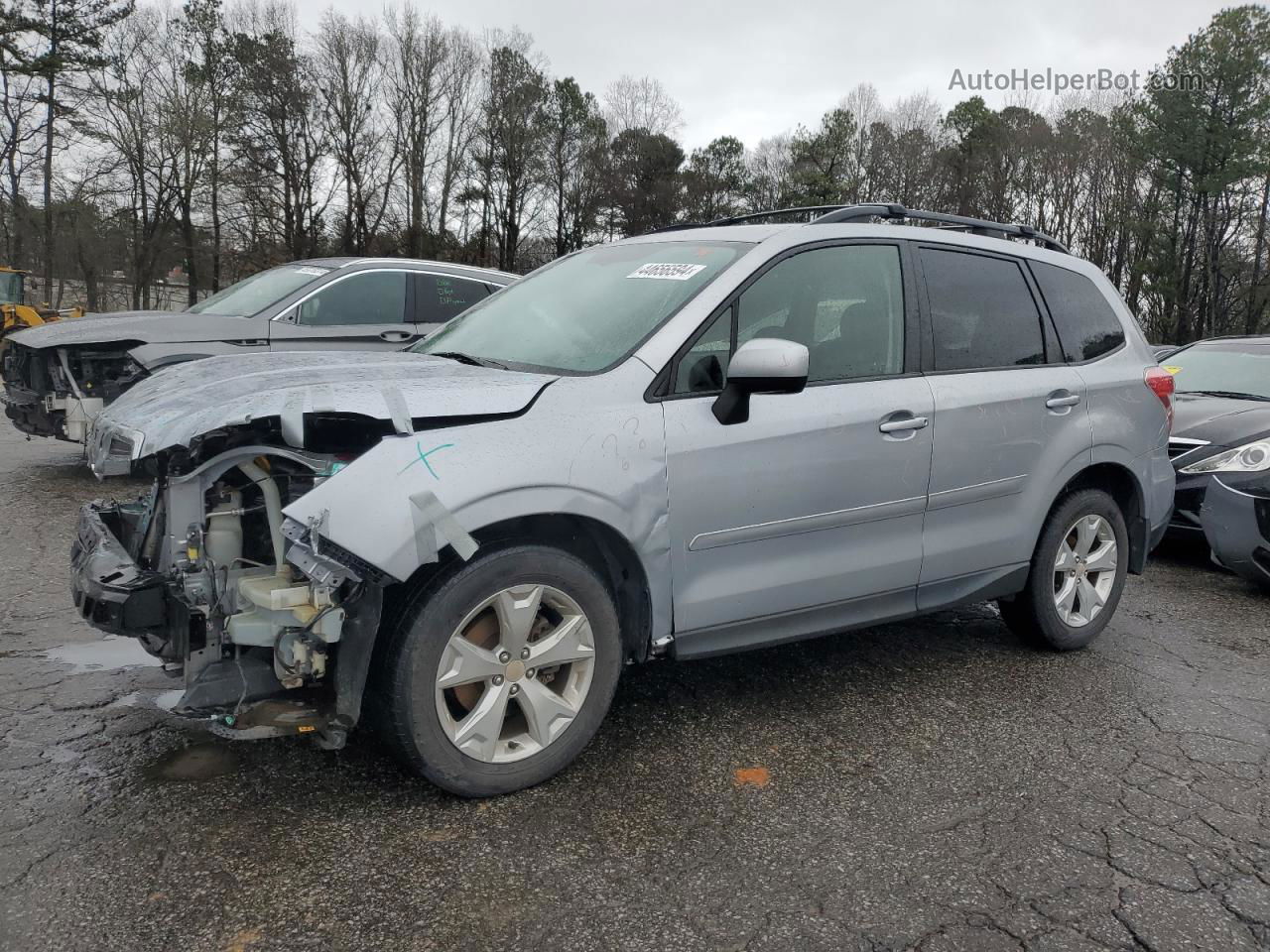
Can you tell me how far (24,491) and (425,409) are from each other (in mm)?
6297

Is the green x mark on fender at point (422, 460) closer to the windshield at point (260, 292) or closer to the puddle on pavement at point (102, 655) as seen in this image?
the puddle on pavement at point (102, 655)

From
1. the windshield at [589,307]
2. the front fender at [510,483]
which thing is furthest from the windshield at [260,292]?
the front fender at [510,483]

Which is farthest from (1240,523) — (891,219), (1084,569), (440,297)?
(440,297)

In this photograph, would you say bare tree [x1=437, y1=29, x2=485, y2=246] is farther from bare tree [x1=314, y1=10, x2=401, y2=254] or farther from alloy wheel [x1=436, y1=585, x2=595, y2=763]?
alloy wheel [x1=436, y1=585, x2=595, y2=763]

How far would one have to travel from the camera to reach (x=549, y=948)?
228 cm

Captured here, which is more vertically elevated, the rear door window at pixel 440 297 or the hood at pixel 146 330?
the rear door window at pixel 440 297

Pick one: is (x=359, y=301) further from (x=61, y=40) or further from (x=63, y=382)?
(x=61, y=40)

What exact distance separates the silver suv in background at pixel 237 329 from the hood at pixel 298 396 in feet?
14.5

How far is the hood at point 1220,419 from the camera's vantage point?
6242 mm

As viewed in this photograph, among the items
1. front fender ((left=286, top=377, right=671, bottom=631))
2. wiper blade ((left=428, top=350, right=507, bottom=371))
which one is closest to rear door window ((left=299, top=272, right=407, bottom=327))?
wiper blade ((left=428, top=350, right=507, bottom=371))

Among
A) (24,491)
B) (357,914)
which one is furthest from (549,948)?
(24,491)

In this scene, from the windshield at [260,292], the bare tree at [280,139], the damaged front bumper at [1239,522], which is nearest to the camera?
the damaged front bumper at [1239,522]

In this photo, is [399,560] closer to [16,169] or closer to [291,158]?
[16,169]

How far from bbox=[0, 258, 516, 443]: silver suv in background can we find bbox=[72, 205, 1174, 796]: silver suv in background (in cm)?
435
